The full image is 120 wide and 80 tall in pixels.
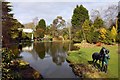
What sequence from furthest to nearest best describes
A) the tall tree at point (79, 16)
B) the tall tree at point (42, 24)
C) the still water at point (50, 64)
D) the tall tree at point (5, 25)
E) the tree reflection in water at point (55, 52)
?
the tall tree at point (42, 24) < the tall tree at point (79, 16) < the tree reflection in water at point (55, 52) < the still water at point (50, 64) < the tall tree at point (5, 25)

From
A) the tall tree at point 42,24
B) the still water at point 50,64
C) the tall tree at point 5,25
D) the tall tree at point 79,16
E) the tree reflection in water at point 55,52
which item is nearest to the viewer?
the tall tree at point 5,25

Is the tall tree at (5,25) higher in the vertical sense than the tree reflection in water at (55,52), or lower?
higher

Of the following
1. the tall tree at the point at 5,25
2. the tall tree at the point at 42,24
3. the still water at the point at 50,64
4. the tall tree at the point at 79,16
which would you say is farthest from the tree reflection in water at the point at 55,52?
the tall tree at the point at 42,24

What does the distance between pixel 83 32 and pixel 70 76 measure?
34.8 metres

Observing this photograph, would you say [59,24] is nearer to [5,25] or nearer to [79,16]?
[79,16]

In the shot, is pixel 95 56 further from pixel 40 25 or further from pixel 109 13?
pixel 40 25

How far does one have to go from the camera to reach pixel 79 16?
6669 cm

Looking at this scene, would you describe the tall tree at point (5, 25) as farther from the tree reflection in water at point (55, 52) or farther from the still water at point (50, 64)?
the tree reflection in water at point (55, 52)

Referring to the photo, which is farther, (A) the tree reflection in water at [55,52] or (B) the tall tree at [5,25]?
(A) the tree reflection in water at [55,52]

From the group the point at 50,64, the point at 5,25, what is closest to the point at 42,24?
the point at 50,64

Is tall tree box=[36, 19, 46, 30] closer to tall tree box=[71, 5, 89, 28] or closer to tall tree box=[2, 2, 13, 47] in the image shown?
tall tree box=[71, 5, 89, 28]

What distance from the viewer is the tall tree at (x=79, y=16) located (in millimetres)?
65812

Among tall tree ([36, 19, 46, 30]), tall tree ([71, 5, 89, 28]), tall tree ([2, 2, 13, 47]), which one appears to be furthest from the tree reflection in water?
tall tree ([36, 19, 46, 30])

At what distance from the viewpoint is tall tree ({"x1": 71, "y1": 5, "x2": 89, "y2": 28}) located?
65.8m
